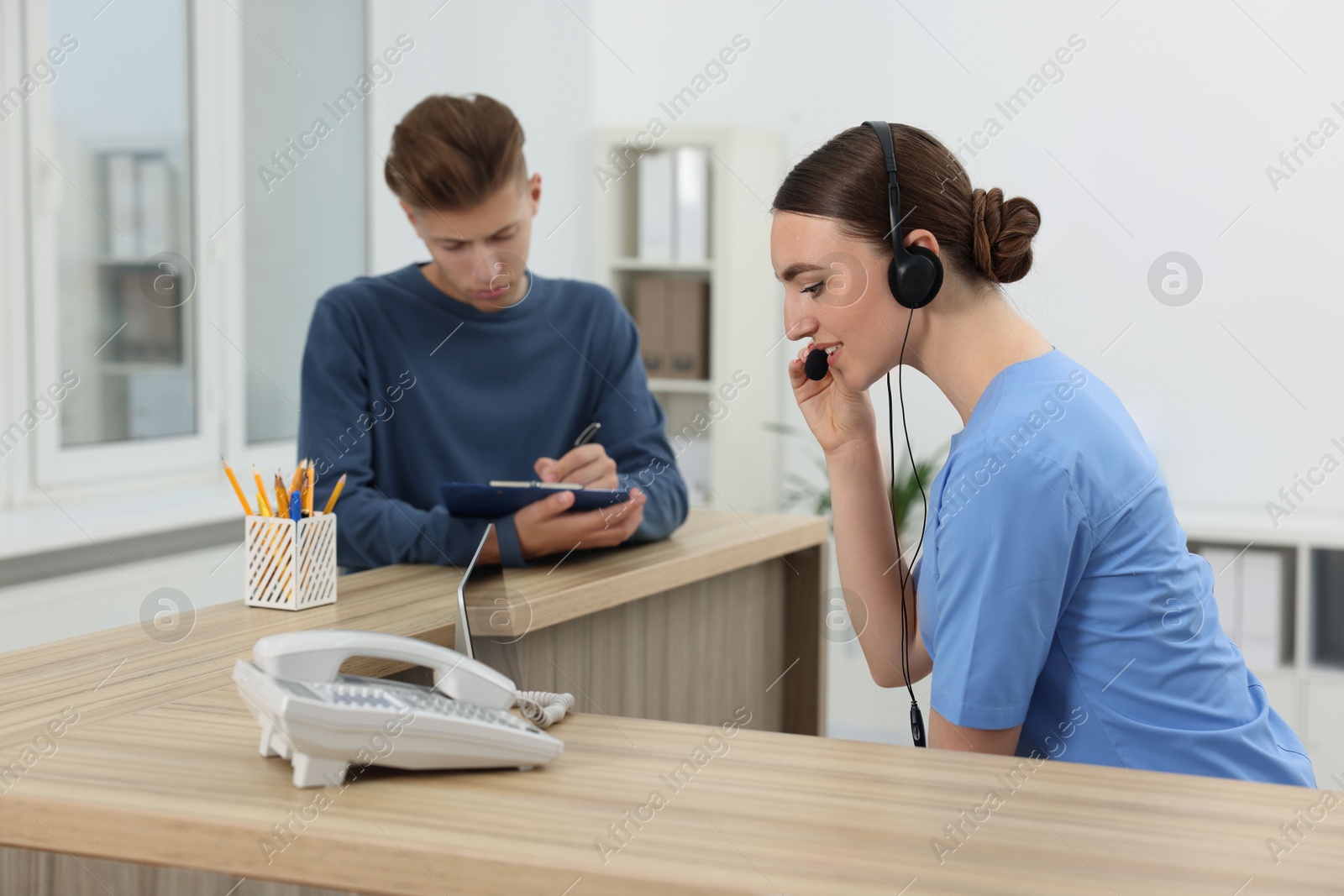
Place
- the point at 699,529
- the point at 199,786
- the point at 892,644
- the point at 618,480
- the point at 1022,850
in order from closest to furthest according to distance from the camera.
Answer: the point at 1022,850 < the point at 199,786 < the point at 892,644 < the point at 618,480 < the point at 699,529

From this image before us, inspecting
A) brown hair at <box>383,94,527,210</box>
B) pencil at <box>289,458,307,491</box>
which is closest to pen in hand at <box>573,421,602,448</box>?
brown hair at <box>383,94,527,210</box>

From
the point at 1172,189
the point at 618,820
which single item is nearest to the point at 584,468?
the point at 618,820

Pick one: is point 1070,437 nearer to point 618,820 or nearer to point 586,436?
point 618,820

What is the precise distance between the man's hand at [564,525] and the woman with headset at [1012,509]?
18.8 inches

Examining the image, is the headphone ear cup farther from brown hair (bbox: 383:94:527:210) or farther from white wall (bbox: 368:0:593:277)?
white wall (bbox: 368:0:593:277)

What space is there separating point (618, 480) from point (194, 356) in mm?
1879

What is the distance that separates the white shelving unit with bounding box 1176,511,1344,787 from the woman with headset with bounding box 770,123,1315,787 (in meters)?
2.08

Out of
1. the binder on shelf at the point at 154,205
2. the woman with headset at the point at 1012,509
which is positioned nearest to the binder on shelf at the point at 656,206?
the binder on shelf at the point at 154,205

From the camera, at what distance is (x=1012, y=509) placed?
3.56 ft

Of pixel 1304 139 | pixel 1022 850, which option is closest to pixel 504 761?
pixel 1022 850

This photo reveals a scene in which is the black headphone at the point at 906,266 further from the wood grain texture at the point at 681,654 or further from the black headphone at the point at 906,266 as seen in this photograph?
the wood grain texture at the point at 681,654

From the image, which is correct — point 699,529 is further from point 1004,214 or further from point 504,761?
point 504,761

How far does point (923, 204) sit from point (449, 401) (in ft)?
3.20

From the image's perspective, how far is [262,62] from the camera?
3434 mm
